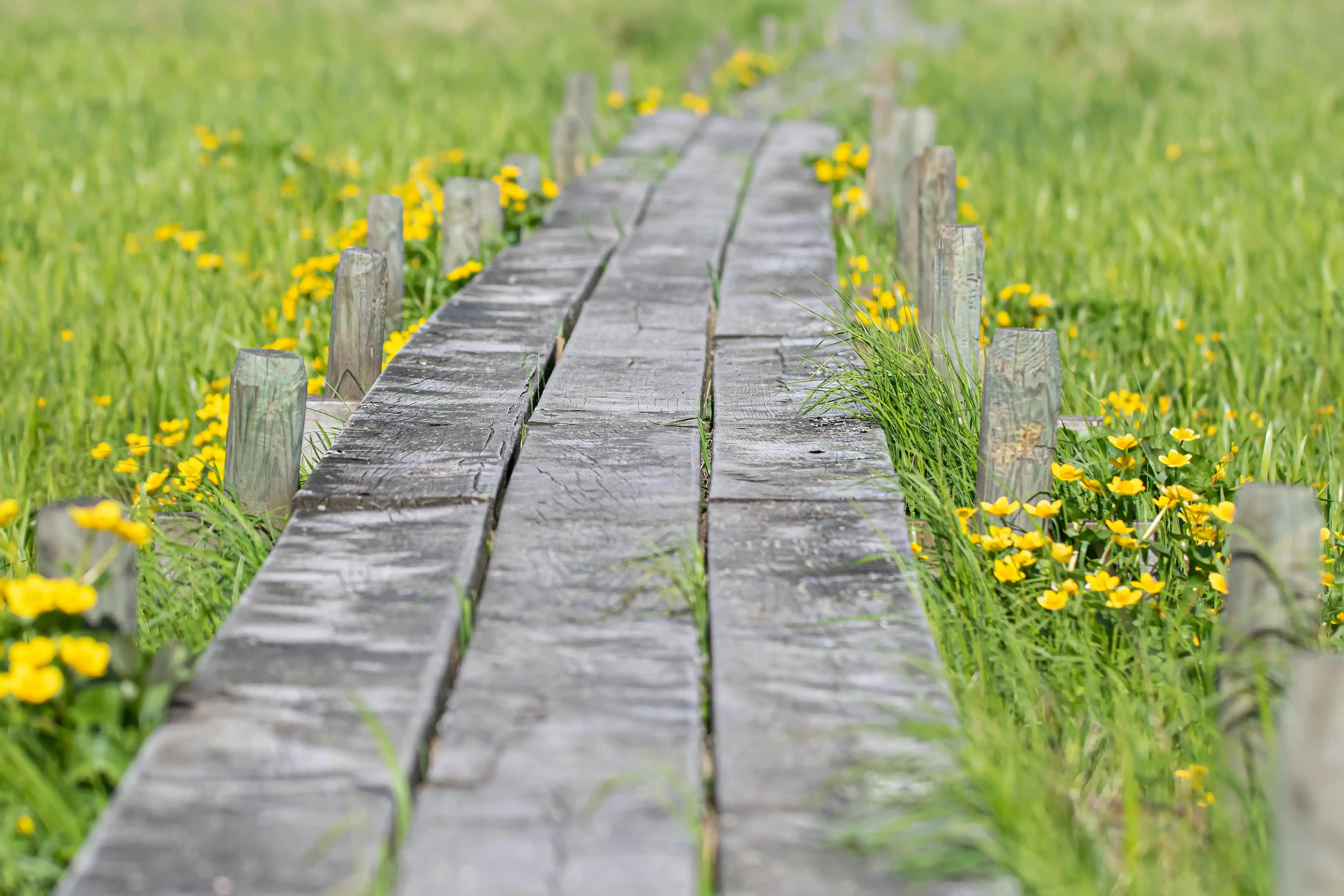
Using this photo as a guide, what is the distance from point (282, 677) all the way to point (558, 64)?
12.1 metres

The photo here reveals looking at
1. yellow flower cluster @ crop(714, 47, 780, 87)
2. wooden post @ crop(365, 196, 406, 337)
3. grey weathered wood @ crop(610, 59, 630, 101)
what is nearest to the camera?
wooden post @ crop(365, 196, 406, 337)

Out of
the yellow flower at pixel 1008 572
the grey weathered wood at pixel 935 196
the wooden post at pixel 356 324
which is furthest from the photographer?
the grey weathered wood at pixel 935 196

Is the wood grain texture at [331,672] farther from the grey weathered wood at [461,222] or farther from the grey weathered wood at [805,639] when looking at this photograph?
the grey weathered wood at [461,222]

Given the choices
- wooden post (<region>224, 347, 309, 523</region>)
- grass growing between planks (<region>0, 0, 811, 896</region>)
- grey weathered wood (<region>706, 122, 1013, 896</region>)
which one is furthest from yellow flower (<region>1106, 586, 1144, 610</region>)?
wooden post (<region>224, 347, 309, 523</region>)

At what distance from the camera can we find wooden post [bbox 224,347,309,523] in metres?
2.81

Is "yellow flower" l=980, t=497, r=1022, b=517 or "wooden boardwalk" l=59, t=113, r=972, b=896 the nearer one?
"wooden boardwalk" l=59, t=113, r=972, b=896

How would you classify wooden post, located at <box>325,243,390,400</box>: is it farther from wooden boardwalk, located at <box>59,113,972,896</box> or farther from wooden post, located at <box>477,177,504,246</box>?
A: wooden post, located at <box>477,177,504,246</box>

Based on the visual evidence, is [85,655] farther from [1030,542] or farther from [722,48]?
[722,48]

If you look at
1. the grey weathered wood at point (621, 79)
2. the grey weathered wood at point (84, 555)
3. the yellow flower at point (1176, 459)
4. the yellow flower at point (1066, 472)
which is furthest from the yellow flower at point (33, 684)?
the grey weathered wood at point (621, 79)

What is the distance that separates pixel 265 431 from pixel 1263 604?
2171 millimetres

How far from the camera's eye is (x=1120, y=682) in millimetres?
2195

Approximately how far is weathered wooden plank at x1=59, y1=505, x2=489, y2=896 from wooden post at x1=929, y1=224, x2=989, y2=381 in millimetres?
1737

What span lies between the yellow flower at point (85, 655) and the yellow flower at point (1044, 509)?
188cm

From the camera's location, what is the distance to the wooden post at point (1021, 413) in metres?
2.75
